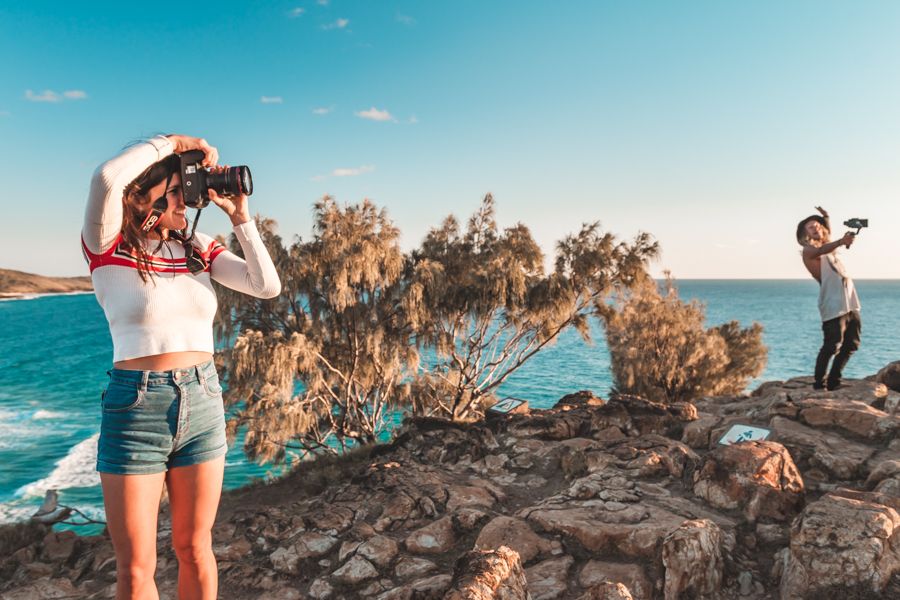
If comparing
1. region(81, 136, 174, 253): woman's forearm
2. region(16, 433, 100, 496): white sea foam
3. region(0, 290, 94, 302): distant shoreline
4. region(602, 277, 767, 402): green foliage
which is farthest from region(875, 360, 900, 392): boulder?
region(0, 290, 94, 302): distant shoreline

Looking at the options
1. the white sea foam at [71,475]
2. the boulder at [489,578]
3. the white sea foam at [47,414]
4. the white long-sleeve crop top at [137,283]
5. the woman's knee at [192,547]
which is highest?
the white long-sleeve crop top at [137,283]

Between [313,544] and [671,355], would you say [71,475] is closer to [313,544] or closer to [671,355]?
[313,544]

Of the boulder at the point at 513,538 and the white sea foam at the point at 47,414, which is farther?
the white sea foam at the point at 47,414

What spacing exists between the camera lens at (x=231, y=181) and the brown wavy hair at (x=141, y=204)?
0.40 ft

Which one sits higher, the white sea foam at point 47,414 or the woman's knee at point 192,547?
the woman's knee at point 192,547

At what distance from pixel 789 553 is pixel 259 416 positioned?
9.52m

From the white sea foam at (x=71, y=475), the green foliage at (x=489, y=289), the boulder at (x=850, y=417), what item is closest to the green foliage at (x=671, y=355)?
the green foliage at (x=489, y=289)

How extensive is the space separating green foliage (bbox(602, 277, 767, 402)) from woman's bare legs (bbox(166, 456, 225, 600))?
1622cm

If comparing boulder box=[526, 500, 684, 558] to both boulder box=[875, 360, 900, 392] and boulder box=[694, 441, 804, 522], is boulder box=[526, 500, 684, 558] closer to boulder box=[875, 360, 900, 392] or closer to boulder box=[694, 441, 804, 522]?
boulder box=[694, 441, 804, 522]

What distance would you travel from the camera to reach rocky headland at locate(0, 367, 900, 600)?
2549mm

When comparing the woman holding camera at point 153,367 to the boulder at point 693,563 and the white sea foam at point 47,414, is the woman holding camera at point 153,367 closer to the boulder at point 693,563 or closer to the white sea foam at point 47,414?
the boulder at point 693,563

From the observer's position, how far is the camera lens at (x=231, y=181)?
1799 mm

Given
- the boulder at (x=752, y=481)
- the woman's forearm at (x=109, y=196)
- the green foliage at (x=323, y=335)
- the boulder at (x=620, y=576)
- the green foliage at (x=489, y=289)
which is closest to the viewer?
the woman's forearm at (x=109, y=196)

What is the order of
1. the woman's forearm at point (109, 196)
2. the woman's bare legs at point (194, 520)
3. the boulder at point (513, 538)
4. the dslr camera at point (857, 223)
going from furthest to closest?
the dslr camera at point (857, 223) < the boulder at point (513, 538) < the woman's bare legs at point (194, 520) < the woman's forearm at point (109, 196)
